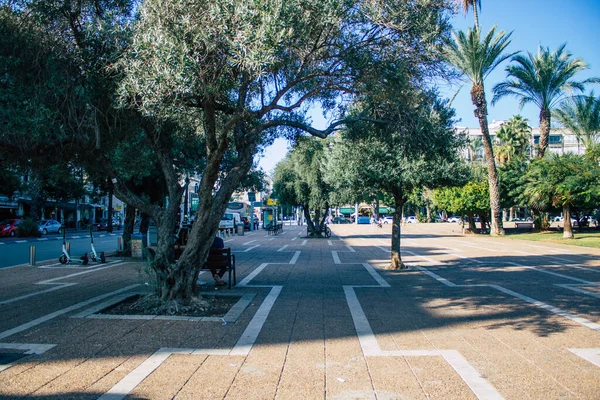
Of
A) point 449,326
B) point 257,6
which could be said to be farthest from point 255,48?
point 449,326

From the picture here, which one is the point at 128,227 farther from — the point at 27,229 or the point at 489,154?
the point at 489,154

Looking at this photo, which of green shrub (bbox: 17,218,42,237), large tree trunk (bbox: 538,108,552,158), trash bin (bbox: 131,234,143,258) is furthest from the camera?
green shrub (bbox: 17,218,42,237)

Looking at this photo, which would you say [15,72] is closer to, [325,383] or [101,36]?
[101,36]

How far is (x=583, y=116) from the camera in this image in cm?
3659

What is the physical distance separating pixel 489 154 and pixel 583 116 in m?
8.59

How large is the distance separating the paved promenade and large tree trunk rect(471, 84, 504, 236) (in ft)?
77.2

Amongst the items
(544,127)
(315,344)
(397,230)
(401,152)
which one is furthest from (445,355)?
(544,127)

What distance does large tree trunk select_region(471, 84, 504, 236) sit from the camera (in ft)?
107

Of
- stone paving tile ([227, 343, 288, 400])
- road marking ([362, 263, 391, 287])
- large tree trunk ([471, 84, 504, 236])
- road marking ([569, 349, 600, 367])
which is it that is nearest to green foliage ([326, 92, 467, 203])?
road marking ([362, 263, 391, 287])

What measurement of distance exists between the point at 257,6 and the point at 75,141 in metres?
3.77

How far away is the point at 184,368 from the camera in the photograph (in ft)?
16.7

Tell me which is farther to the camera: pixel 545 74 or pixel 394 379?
pixel 545 74

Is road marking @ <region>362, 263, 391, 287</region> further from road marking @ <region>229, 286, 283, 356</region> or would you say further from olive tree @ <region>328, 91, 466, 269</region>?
road marking @ <region>229, 286, 283, 356</region>

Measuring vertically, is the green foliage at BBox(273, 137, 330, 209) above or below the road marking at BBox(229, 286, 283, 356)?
above
